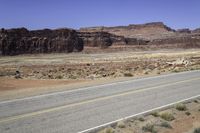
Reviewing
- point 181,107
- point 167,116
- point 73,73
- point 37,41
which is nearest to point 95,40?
point 37,41

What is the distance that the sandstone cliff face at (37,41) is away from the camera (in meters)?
141

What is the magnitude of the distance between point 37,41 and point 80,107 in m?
135

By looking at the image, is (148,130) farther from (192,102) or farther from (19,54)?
(19,54)

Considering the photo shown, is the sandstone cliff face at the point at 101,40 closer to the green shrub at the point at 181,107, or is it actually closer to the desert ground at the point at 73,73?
the desert ground at the point at 73,73

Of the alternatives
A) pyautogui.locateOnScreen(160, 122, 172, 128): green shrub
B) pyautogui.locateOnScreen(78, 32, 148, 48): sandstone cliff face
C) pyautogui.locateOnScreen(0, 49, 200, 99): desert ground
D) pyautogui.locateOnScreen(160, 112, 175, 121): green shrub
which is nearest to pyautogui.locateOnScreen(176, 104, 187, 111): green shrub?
pyautogui.locateOnScreen(160, 112, 175, 121): green shrub

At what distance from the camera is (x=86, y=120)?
11.6m

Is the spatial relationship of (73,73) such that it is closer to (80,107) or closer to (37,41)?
(80,107)

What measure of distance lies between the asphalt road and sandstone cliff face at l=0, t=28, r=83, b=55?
124m

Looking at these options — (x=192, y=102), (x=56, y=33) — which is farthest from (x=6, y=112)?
(x=56, y=33)

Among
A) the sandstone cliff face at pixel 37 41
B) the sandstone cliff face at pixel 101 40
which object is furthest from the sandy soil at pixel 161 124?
the sandstone cliff face at pixel 101 40

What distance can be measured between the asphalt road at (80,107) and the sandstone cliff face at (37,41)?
4894 inches

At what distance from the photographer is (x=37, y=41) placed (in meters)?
147

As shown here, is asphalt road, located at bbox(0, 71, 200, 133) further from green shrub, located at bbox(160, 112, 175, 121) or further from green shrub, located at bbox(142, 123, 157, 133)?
green shrub, located at bbox(142, 123, 157, 133)

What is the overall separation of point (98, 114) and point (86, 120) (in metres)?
1.03
